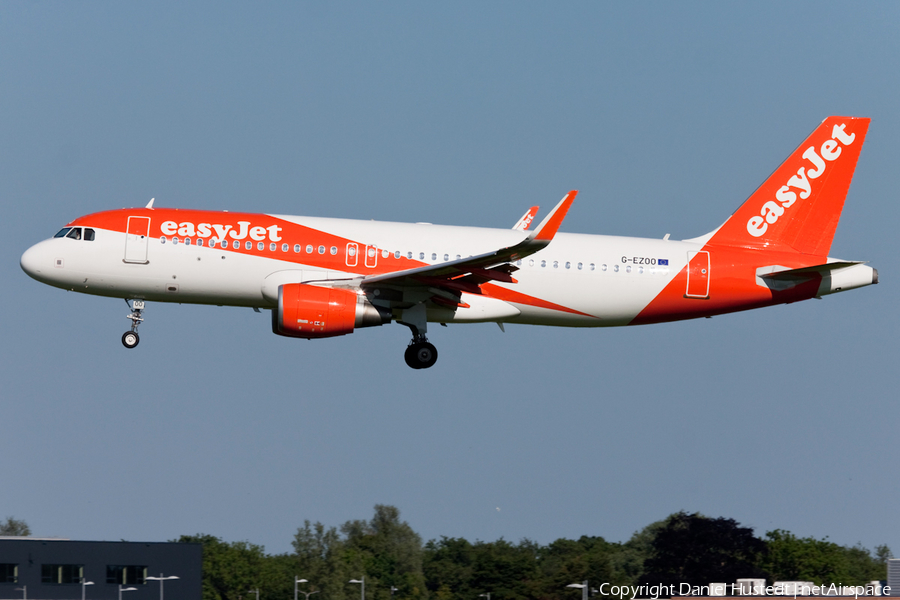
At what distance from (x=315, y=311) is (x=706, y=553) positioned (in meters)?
40.7

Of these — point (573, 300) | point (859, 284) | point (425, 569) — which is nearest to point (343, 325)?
point (573, 300)

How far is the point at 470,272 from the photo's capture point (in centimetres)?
2933

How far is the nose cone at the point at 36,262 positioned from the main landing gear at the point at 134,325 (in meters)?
Answer: 2.44

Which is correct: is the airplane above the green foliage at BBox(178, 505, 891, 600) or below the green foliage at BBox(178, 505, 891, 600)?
above

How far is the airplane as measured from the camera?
29.9 meters

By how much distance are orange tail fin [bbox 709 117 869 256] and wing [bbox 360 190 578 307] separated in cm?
825

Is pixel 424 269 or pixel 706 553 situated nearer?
pixel 424 269

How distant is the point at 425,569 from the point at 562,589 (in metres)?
48.2

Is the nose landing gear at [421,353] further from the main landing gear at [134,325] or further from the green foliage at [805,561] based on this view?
the green foliage at [805,561]

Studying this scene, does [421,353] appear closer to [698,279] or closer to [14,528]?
[698,279]

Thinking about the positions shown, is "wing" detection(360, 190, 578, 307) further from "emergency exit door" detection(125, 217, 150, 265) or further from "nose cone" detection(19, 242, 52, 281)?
"nose cone" detection(19, 242, 52, 281)

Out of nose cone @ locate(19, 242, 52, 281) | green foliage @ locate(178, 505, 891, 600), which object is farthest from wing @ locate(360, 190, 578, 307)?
green foliage @ locate(178, 505, 891, 600)

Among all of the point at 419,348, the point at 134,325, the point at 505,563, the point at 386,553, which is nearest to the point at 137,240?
the point at 134,325

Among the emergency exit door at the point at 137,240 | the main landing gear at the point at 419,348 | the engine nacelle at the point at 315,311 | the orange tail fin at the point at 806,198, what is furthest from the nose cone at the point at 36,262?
the orange tail fin at the point at 806,198
